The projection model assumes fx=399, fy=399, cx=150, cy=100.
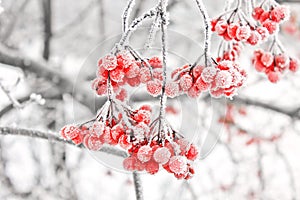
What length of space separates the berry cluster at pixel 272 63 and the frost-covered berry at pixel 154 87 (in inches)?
16.9

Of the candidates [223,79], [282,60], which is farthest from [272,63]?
[223,79]

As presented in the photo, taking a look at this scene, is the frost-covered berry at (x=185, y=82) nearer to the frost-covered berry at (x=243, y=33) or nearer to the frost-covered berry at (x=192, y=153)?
the frost-covered berry at (x=192, y=153)

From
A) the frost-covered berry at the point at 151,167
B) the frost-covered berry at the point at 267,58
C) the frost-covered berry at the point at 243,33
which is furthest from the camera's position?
the frost-covered berry at the point at 267,58

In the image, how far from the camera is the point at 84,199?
4273mm

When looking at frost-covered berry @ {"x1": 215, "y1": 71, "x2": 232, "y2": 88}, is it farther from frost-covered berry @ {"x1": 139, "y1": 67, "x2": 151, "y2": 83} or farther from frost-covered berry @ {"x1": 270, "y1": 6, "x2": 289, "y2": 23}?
frost-covered berry @ {"x1": 270, "y1": 6, "x2": 289, "y2": 23}

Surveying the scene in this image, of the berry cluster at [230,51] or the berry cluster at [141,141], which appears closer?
the berry cluster at [141,141]

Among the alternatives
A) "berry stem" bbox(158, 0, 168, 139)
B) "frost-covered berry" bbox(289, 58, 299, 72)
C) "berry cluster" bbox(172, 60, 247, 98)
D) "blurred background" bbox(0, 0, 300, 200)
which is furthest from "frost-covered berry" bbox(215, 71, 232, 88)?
"blurred background" bbox(0, 0, 300, 200)

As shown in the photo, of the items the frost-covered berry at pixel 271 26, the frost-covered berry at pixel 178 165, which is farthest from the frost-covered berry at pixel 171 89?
the frost-covered berry at pixel 271 26

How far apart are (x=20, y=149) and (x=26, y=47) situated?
152 centimetres

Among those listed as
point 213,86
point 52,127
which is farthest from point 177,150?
point 52,127

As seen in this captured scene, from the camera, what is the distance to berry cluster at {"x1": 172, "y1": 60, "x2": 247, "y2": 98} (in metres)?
0.78

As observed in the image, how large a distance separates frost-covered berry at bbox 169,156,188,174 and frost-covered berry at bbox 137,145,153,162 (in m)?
0.04

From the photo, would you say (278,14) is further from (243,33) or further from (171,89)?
(171,89)

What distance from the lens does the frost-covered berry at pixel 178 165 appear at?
749 millimetres
